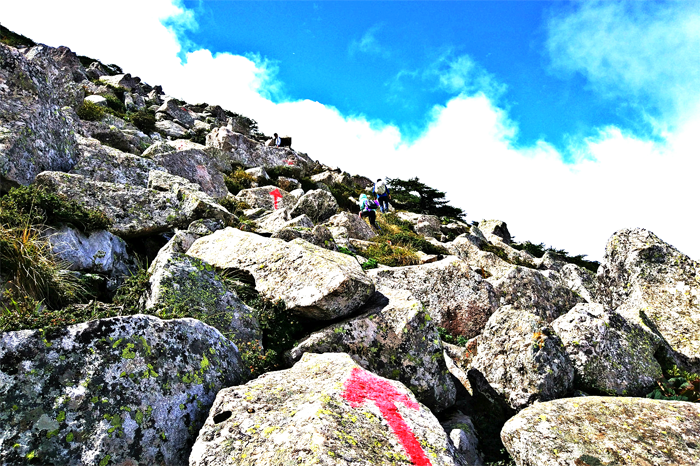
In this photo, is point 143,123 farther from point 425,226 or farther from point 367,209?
point 425,226

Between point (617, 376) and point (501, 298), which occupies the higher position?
point (501, 298)

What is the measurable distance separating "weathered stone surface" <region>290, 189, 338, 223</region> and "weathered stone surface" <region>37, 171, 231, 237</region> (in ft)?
31.1

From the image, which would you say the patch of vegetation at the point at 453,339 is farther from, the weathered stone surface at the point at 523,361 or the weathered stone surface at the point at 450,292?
the weathered stone surface at the point at 523,361

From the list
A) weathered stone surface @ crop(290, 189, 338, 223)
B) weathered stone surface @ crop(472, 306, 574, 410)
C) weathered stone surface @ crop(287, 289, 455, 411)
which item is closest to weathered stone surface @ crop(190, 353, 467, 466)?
weathered stone surface @ crop(287, 289, 455, 411)

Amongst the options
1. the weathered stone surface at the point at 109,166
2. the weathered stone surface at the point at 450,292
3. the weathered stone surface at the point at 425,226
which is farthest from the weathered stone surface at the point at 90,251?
the weathered stone surface at the point at 425,226

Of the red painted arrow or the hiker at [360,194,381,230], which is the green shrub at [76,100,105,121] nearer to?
the red painted arrow

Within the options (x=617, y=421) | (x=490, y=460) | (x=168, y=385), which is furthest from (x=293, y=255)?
(x=617, y=421)

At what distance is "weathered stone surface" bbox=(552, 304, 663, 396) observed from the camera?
8.34m

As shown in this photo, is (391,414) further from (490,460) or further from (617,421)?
(617,421)

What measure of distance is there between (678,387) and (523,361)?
409 cm

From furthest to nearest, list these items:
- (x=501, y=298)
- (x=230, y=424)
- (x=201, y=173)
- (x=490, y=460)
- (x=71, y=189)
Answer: (x=201, y=173) < (x=501, y=298) < (x=71, y=189) < (x=490, y=460) < (x=230, y=424)

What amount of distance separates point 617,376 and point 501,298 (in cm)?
421

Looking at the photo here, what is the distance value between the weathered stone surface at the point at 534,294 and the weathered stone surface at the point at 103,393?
10.0 meters

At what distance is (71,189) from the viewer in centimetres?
995
